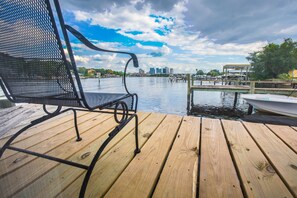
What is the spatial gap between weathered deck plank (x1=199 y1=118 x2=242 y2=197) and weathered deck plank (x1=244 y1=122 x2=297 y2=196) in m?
0.23

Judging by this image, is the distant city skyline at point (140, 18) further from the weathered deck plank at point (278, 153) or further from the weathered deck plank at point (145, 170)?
the weathered deck plank at point (278, 153)

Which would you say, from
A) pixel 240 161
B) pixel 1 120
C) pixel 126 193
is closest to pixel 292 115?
pixel 240 161

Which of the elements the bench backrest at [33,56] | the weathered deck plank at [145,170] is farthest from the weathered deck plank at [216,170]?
the bench backrest at [33,56]

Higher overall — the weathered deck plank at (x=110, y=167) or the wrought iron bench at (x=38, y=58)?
the wrought iron bench at (x=38, y=58)

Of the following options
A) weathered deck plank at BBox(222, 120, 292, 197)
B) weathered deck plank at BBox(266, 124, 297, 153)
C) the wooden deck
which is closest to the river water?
the wooden deck

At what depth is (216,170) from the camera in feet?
2.48

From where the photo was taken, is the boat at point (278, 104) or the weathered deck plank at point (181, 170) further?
the boat at point (278, 104)

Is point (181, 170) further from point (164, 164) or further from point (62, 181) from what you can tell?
point (62, 181)

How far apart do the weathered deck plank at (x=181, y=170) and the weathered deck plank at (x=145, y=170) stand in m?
0.04

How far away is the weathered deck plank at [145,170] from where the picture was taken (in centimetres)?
61

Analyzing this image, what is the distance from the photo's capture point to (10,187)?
62 centimetres

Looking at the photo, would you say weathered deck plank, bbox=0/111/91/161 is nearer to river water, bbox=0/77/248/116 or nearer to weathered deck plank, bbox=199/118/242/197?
river water, bbox=0/77/248/116

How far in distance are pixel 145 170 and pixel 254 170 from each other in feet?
1.92

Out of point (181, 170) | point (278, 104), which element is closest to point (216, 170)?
point (181, 170)
